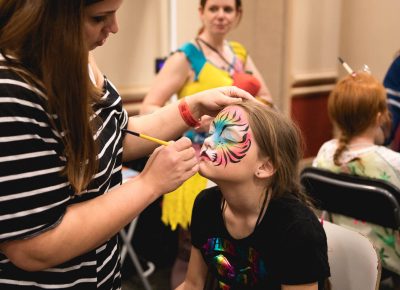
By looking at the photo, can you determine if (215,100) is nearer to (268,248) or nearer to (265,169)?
(265,169)

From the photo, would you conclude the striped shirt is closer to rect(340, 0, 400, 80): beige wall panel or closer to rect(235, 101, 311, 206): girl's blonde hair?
rect(235, 101, 311, 206): girl's blonde hair

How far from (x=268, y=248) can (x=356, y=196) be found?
0.73 m

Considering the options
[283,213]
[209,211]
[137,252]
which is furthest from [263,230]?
[137,252]

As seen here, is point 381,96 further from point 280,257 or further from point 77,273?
point 77,273

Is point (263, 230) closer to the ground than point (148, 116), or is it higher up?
closer to the ground

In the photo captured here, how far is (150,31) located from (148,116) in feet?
5.97

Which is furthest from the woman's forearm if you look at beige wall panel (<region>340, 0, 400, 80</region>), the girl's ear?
beige wall panel (<region>340, 0, 400, 80</region>)

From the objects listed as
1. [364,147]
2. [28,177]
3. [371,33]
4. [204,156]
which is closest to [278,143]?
[204,156]

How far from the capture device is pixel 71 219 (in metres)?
0.82

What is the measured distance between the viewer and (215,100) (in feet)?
3.88

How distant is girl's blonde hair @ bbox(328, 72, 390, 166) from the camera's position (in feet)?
5.96

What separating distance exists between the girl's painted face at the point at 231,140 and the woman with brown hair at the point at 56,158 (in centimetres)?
18

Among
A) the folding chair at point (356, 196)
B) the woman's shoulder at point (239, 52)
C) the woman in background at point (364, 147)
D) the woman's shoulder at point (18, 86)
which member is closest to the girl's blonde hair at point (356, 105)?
the woman in background at point (364, 147)

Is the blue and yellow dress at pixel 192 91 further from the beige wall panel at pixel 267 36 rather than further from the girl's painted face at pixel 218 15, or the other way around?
the beige wall panel at pixel 267 36
